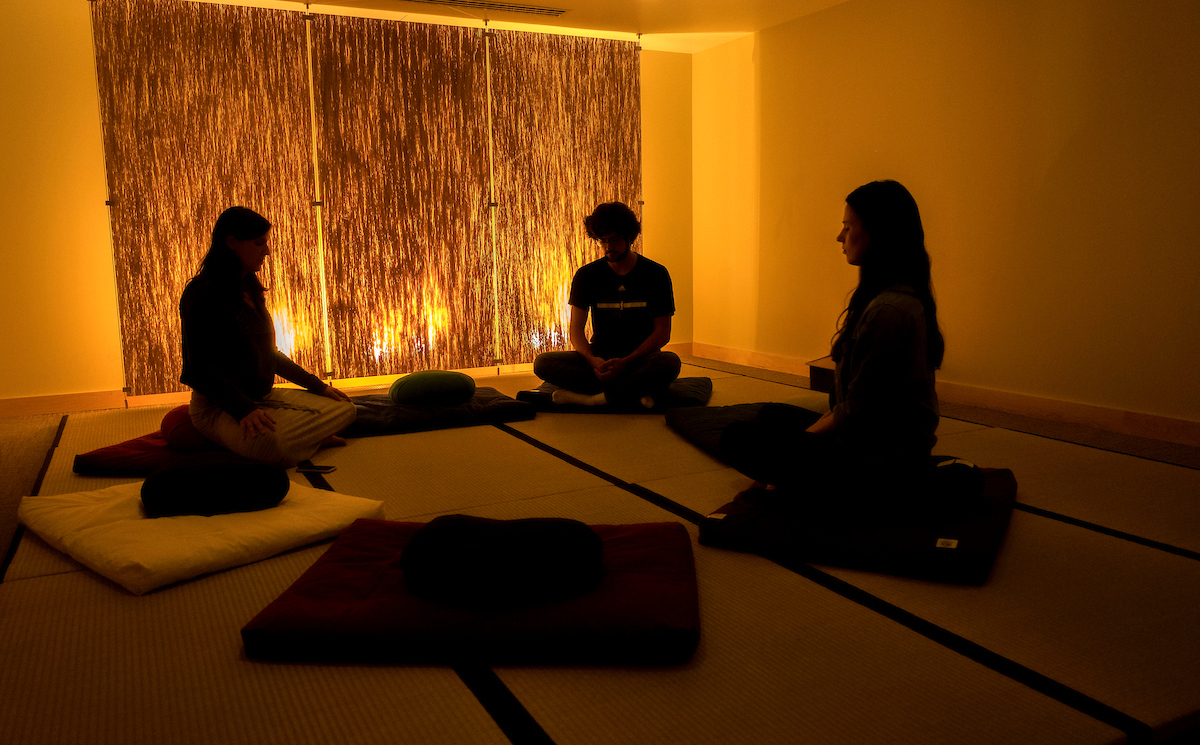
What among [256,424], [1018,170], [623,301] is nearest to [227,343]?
[256,424]

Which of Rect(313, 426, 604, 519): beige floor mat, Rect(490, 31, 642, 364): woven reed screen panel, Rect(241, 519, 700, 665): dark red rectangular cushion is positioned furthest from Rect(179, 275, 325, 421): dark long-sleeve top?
Rect(490, 31, 642, 364): woven reed screen panel

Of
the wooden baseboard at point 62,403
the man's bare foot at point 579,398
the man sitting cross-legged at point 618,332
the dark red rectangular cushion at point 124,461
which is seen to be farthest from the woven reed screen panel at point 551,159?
the dark red rectangular cushion at point 124,461

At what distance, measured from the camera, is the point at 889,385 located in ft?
6.54

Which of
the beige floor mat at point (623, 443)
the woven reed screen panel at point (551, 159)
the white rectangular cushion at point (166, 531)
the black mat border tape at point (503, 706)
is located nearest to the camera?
the black mat border tape at point (503, 706)

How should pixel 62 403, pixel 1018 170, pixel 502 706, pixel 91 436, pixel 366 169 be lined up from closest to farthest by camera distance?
pixel 502 706 < pixel 91 436 < pixel 1018 170 < pixel 62 403 < pixel 366 169

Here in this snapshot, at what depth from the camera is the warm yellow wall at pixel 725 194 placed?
17.6 ft

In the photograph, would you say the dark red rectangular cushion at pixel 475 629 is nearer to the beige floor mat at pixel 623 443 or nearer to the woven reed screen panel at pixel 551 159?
the beige floor mat at pixel 623 443

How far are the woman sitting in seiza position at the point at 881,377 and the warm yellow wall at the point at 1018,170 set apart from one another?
1794mm

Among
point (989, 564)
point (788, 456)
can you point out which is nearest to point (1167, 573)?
point (989, 564)

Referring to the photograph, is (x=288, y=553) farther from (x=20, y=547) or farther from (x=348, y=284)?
(x=348, y=284)

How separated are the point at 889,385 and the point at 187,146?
3896 millimetres

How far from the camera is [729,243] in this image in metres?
5.64

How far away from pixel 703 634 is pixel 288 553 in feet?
3.47

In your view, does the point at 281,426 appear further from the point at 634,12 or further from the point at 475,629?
the point at 634,12
